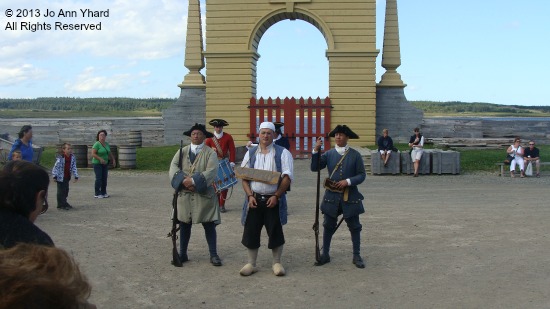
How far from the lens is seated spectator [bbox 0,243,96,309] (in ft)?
4.86

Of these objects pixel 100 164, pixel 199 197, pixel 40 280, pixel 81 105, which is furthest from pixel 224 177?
pixel 81 105

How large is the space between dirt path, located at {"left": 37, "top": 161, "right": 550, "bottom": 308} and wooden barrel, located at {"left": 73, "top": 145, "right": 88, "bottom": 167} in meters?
7.19

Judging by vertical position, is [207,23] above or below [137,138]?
above

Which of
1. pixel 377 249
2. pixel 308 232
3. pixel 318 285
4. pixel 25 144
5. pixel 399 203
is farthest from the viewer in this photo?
pixel 399 203

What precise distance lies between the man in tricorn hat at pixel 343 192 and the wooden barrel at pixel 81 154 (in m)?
14.7

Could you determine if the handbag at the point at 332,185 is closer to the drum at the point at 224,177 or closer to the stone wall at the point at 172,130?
the drum at the point at 224,177

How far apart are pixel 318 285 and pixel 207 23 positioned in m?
21.3

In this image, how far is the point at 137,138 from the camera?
2772 centimetres

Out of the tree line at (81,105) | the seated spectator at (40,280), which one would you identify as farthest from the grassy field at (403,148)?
the tree line at (81,105)

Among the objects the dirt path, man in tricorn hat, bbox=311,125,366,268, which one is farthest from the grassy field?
man in tricorn hat, bbox=311,125,366,268

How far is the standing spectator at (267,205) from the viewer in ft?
25.4

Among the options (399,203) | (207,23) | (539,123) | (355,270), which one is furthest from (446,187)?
(539,123)

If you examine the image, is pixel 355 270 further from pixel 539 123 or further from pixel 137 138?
pixel 539 123

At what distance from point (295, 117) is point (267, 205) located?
735 inches
